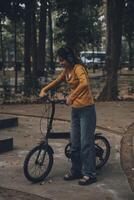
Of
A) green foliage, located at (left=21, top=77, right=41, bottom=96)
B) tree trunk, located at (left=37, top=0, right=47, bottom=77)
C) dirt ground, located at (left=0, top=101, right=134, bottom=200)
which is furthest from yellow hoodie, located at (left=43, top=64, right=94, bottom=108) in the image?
tree trunk, located at (left=37, top=0, right=47, bottom=77)

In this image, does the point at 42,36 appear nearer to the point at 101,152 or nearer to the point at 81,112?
the point at 101,152

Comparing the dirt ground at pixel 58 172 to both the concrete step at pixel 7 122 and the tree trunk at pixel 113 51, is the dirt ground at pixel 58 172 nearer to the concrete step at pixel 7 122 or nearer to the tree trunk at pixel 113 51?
the concrete step at pixel 7 122

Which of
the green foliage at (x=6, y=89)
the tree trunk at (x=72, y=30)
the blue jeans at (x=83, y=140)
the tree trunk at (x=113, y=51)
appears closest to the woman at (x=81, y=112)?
the blue jeans at (x=83, y=140)

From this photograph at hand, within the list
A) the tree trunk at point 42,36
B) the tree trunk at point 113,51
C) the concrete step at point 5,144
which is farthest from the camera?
the tree trunk at point 42,36

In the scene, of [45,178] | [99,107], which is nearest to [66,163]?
[45,178]

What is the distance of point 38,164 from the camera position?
24.8ft

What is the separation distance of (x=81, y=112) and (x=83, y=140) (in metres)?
0.38

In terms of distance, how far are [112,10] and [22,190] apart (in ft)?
41.6

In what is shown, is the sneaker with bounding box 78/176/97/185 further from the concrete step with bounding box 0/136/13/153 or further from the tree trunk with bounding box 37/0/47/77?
the tree trunk with bounding box 37/0/47/77

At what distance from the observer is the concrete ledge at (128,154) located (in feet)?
26.4

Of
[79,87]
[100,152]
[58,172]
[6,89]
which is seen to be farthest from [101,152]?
[6,89]

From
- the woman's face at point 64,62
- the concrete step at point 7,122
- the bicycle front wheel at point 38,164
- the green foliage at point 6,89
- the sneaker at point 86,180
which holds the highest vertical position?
the woman's face at point 64,62

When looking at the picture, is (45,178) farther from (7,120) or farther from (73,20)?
(73,20)

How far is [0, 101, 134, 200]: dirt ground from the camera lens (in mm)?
6957
